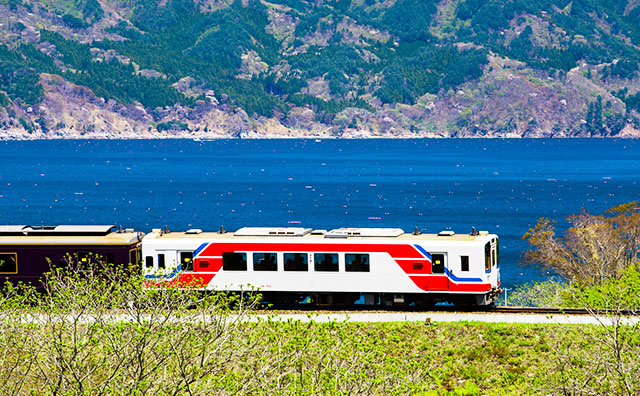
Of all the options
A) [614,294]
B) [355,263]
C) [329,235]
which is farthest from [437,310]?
[614,294]

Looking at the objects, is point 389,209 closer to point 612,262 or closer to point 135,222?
point 135,222

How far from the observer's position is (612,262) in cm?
5397

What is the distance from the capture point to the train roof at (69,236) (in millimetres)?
45562

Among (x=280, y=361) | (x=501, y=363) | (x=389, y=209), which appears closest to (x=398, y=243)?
(x=501, y=363)

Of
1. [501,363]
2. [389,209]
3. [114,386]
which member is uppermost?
[114,386]

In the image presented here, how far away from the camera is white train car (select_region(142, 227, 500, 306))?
141 feet

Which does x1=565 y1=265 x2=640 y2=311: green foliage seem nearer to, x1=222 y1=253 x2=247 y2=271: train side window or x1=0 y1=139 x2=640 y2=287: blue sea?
x1=222 y1=253 x2=247 y2=271: train side window

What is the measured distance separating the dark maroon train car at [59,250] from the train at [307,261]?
5 cm

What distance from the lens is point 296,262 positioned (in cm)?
4416

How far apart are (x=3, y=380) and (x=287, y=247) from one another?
746 inches

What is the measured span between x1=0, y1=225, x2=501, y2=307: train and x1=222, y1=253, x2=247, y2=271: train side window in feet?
0.15

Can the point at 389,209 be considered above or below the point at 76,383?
below

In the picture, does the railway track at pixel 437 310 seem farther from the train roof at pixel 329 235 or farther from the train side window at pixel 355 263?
the train roof at pixel 329 235

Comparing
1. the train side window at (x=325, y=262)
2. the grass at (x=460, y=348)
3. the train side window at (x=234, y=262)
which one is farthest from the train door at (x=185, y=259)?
the grass at (x=460, y=348)
